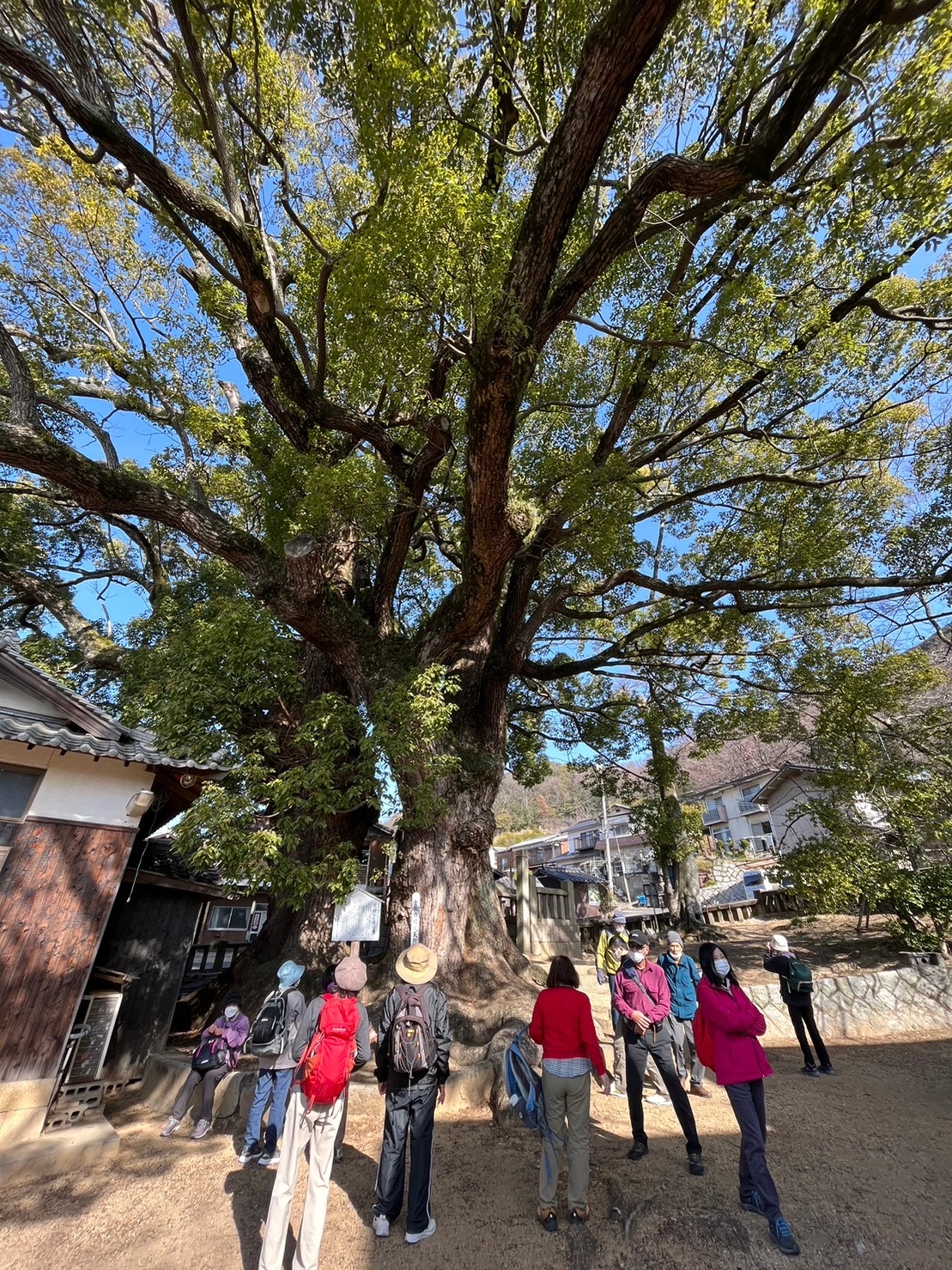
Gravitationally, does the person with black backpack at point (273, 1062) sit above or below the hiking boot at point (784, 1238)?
above

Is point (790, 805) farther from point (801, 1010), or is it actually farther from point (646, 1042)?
point (646, 1042)

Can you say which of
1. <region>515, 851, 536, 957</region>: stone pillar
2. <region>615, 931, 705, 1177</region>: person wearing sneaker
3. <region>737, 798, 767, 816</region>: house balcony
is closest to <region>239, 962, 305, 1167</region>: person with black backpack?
<region>615, 931, 705, 1177</region>: person wearing sneaker

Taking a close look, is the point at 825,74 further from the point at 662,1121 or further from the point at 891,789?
the point at 891,789

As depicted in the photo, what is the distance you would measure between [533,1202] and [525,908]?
841cm

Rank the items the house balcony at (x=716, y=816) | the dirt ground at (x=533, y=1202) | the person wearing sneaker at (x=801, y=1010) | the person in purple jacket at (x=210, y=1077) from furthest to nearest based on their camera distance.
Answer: the house balcony at (x=716, y=816), the person wearing sneaker at (x=801, y=1010), the person in purple jacket at (x=210, y=1077), the dirt ground at (x=533, y=1202)

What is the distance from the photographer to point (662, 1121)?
4.88 meters

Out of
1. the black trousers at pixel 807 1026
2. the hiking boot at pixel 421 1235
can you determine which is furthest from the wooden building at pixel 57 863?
the black trousers at pixel 807 1026

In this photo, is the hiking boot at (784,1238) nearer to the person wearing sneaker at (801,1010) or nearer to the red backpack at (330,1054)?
the red backpack at (330,1054)

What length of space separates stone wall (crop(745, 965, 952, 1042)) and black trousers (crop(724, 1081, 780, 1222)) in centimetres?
536

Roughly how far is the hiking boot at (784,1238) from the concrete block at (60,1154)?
4.93 m

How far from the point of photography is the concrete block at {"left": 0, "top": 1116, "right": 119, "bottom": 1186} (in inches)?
164

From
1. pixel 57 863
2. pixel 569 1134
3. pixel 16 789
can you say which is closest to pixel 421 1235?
pixel 569 1134

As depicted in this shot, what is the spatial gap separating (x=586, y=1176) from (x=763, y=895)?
59.6ft

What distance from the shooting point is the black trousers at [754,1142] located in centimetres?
315
